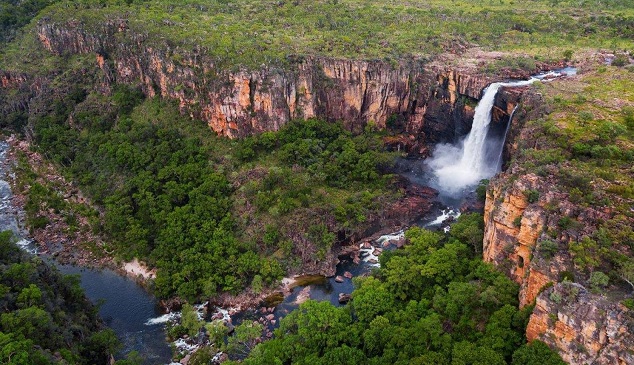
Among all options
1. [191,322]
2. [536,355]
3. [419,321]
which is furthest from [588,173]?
[191,322]

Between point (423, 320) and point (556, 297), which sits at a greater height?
point (556, 297)

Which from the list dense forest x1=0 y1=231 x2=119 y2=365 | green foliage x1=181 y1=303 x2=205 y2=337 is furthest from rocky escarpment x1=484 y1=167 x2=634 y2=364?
dense forest x1=0 y1=231 x2=119 y2=365

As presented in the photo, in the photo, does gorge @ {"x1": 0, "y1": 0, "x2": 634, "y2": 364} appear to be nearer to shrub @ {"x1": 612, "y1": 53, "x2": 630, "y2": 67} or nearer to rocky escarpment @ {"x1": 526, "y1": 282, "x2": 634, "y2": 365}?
rocky escarpment @ {"x1": 526, "y1": 282, "x2": 634, "y2": 365}

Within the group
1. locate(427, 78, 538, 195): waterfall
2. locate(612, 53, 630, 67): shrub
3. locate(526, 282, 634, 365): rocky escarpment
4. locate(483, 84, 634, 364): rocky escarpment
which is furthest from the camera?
locate(612, 53, 630, 67): shrub

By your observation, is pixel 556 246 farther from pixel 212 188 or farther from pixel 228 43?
pixel 228 43

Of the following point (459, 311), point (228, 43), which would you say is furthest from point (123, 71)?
point (459, 311)

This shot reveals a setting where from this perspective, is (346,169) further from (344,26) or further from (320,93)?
(344,26)

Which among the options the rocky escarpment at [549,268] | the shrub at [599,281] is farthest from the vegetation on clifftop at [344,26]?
the shrub at [599,281]
